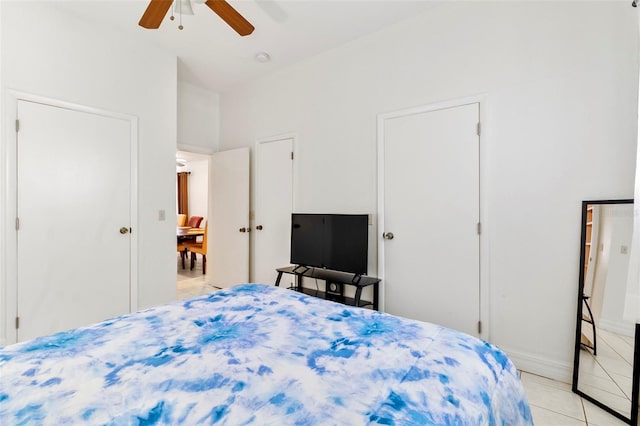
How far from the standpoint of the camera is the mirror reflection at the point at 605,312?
1.81 meters

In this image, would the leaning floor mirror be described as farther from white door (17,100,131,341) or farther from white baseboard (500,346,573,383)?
white door (17,100,131,341)

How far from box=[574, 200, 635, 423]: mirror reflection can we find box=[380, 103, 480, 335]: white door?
67 cm

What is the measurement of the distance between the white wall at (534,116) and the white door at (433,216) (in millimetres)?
115

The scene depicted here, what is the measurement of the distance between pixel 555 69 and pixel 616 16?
0.41 metres

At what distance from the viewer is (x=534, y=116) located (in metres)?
2.29

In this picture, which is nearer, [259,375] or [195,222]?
[259,375]

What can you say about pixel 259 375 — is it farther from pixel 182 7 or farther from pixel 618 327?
pixel 182 7

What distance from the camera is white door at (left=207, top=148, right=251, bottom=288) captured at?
4160 millimetres

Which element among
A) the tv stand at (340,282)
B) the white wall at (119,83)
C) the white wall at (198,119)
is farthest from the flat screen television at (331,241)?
the white wall at (198,119)

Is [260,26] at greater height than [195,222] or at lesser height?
greater

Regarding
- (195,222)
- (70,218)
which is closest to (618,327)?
(70,218)

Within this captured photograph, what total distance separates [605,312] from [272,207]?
3.18 m

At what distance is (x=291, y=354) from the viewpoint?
1.10 m

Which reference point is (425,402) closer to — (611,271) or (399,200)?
Answer: (611,271)
